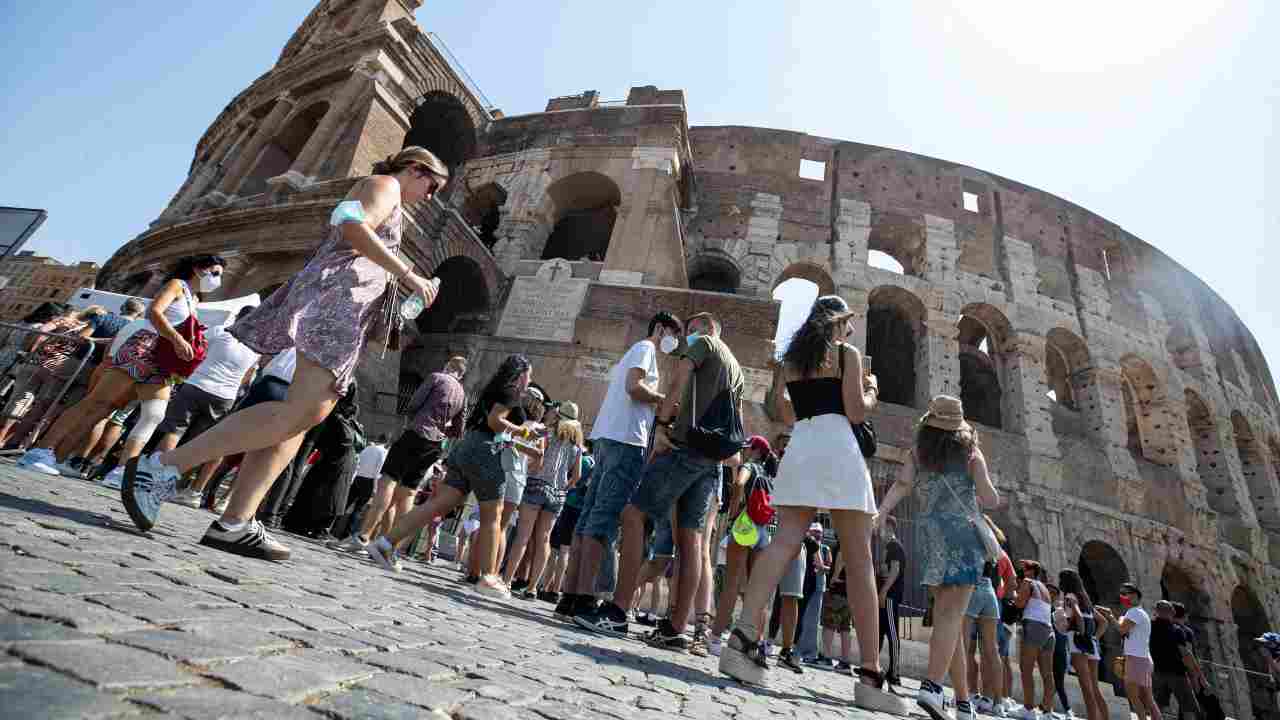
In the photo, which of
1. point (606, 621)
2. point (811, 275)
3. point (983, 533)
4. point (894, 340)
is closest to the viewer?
point (983, 533)

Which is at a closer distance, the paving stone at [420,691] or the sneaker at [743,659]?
the paving stone at [420,691]

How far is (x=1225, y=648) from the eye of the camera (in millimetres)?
13875

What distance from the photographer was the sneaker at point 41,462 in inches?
162

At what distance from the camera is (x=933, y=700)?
279 centimetres

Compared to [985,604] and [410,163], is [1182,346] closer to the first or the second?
[985,604]

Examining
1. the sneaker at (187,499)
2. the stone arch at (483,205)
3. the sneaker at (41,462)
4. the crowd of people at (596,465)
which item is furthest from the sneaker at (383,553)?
the stone arch at (483,205)

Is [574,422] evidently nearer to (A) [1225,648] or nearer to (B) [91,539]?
(B) [91,539]

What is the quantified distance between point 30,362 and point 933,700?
30.8ft

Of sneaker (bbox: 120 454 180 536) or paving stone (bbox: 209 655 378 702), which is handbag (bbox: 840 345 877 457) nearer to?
paving stone (bbox: 209 655 378 702)

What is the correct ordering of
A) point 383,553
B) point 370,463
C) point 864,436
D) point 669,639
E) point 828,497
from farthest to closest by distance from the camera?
point 370,463, point 383,553, point 669,639, point 864,436, point 828,497

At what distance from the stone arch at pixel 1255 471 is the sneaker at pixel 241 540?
978 inches

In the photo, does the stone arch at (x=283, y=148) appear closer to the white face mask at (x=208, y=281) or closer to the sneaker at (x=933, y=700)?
the white face mask at (x=208, y=281)

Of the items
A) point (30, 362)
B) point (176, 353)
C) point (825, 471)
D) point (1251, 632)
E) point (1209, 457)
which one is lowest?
point (825, 471)

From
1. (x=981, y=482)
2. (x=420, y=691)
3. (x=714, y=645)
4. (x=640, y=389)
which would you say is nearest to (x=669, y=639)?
(x=714, y=645)
